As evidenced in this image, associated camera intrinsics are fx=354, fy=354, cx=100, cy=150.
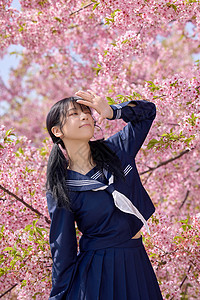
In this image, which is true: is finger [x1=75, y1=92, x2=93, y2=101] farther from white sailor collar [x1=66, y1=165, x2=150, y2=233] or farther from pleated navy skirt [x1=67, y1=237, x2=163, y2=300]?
pleated navy skirt [x1=67, y1=237, x2=163, y2=300]

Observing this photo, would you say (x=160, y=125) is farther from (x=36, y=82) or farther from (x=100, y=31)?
(x=36, y=82)

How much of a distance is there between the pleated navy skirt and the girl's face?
0.65 metres

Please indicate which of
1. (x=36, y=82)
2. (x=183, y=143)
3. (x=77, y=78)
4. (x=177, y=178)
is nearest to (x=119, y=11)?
(x=183, y=143)

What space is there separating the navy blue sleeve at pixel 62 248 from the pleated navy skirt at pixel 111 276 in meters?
0.04

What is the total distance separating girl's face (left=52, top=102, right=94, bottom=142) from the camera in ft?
6.71

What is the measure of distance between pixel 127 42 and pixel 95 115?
94 centimetres

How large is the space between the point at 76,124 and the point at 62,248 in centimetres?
69

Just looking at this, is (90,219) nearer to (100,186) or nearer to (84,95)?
(100,186)

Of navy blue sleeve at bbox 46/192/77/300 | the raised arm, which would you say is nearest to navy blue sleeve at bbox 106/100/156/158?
the raised arm

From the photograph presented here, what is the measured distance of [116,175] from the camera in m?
2.04

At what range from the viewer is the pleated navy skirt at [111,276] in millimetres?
1838

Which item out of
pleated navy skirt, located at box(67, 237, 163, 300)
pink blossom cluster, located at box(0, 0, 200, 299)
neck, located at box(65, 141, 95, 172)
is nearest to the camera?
pleated navy skirt, located at box(67, 237, 163, 300)

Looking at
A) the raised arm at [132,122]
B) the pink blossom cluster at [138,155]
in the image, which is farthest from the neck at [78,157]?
Result: the pink blossom cluster at [138,155]

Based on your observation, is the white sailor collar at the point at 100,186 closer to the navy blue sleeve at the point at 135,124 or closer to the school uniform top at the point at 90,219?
the school uniform top at the point at 90,219
